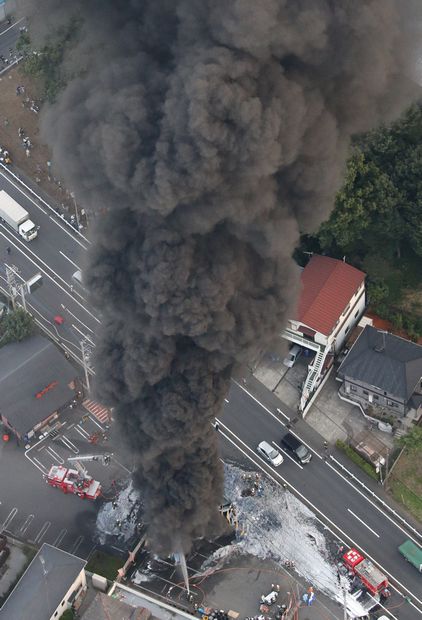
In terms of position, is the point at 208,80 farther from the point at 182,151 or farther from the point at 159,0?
the point at 159,0

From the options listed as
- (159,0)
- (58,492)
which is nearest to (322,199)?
(159,0)

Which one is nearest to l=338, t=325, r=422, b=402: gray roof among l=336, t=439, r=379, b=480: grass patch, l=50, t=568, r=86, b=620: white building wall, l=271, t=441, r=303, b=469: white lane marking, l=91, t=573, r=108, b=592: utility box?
l=336, t=439, r=379, b=480: grass patch

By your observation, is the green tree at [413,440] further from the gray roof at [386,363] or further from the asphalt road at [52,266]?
the asphalt road at [52,266]

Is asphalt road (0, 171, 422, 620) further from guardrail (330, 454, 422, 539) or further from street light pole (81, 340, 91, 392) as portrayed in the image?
street light pole (81, 340, 91, 392)

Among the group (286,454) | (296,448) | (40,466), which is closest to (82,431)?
(40,466)

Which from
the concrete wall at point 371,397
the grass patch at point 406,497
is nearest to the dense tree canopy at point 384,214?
the concrete wall at point 371,397

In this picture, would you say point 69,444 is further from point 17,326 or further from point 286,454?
point 286,454
